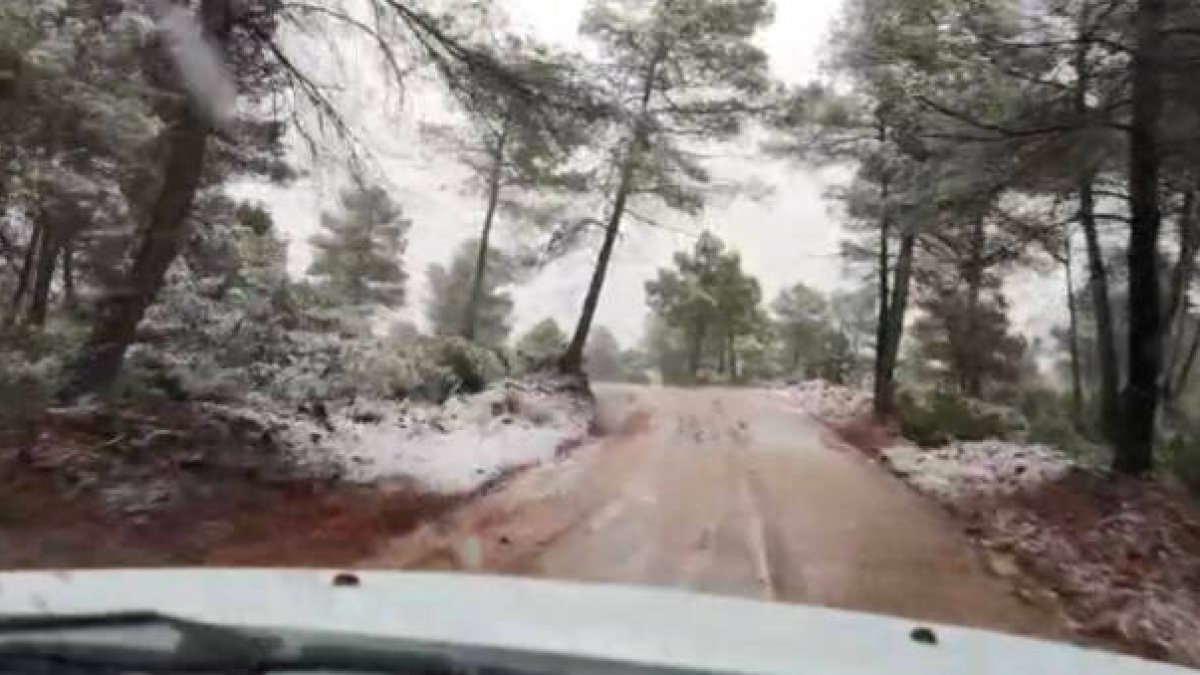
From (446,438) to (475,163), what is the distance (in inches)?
154

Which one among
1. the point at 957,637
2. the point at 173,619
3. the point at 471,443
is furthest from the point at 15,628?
the point at 471,443

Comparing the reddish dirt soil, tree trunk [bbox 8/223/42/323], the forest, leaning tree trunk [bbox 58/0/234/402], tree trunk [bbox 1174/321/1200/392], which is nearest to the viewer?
the reddish dirt soil

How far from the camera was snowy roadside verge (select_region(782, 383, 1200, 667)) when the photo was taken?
7.37 metres

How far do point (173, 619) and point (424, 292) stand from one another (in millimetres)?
18983

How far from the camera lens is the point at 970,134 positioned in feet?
36.2

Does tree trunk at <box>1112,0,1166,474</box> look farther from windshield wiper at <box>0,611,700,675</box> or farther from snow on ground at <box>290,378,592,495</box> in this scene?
windshield wiper at <box>0,611,700,675</box>

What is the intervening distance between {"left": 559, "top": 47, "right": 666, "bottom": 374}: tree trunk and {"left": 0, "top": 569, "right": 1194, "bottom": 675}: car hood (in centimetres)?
1623

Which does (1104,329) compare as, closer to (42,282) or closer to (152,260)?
(152,260)

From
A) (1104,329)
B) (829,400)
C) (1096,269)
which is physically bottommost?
(829,400)

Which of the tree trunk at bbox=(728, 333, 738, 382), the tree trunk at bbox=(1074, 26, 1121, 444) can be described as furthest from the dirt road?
the tree trunk at bbox=(728, 333, 738, 382)

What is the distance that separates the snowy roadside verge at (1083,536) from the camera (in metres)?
7.37

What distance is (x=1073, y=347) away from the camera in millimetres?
20719

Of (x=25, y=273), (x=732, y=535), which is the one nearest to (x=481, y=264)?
(x=25, y=273)

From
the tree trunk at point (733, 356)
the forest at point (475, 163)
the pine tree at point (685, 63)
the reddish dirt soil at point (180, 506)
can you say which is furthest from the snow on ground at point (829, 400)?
the reddish dirt soil at point (180, 506)
